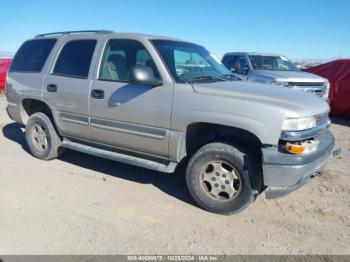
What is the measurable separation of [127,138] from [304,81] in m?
6.87

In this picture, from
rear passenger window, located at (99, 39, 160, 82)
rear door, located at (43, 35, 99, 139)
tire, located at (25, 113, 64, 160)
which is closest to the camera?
rear passenger window, located at (99, 39, 160, 82)

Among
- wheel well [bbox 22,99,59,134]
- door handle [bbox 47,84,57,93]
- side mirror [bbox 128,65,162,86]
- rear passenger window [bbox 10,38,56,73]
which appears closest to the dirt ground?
wheel well [bbox 22,99,59,134]

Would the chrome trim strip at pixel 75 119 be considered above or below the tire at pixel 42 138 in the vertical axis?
above

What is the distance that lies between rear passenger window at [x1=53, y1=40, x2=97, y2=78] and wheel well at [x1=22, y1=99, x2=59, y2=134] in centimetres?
73

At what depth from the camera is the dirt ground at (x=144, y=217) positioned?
3.58 metres

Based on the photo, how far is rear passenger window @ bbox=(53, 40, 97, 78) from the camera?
5289mm

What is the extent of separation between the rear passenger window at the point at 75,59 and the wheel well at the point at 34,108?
73 cm

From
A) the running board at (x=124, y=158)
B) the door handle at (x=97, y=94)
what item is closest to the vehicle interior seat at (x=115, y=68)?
the door handle at (x=97, y=94)

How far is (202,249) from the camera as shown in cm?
353

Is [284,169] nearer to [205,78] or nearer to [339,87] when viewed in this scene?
[205,78]

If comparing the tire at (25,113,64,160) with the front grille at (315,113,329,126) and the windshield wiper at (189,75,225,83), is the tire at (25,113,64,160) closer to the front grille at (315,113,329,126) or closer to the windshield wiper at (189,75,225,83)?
the windshield wiper at (189,75,225,83)

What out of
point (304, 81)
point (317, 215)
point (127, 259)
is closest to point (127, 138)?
point (127, 259)

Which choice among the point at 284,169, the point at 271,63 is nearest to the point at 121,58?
the point at 284,169

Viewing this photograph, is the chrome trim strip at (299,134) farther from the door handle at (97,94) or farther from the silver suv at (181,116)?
the door handle at (97,94)
